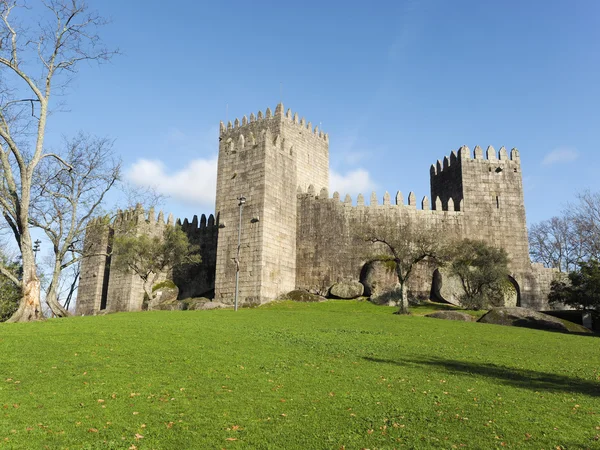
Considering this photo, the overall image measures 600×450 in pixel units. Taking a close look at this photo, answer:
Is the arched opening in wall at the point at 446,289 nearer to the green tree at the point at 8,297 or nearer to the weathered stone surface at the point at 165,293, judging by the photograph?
the weathered stone surface at the point at 165,293

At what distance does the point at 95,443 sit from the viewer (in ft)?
24.9

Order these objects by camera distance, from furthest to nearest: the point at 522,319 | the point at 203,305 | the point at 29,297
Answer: the point at 203,305 < the point at 522,319 < the point at 29,297

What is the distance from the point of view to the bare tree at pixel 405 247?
29.5m

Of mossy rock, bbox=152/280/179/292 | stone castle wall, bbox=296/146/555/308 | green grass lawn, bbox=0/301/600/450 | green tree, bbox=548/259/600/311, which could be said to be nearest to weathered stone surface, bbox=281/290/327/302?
stone castle wall, bbox=296/146/555/308

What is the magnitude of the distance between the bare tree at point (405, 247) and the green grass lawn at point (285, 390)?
10810mm

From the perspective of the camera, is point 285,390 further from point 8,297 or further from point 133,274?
point 8,297

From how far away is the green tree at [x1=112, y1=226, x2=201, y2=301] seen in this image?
35.8 metres

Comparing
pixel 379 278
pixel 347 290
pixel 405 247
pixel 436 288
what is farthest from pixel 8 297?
pixel 436 288

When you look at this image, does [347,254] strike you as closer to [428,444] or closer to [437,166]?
[437,166]

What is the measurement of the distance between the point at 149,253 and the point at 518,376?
2801cm

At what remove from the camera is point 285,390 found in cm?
1062

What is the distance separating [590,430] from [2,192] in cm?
2368

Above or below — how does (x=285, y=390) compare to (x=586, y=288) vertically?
below

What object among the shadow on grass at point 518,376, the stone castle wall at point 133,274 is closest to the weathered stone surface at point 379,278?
the stone castle wall at point 133,274
